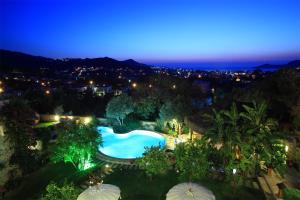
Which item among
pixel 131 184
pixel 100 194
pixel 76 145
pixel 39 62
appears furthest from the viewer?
pixel 39 62

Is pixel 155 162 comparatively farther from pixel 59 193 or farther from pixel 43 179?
pixel 43 179

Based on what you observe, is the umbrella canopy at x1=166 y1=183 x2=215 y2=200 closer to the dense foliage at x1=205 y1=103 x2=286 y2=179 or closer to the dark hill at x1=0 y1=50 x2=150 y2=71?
the dense foliage at x1=205 y1=103 x2=286 y2=179

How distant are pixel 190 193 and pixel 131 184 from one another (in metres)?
6.91

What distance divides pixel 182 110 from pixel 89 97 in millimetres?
27016

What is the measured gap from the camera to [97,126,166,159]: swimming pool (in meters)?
26.9

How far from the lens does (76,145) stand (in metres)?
20.8

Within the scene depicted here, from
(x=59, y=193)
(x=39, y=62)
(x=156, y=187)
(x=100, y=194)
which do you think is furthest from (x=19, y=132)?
(x=39, y=62)

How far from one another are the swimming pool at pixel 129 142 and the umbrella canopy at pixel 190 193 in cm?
1314

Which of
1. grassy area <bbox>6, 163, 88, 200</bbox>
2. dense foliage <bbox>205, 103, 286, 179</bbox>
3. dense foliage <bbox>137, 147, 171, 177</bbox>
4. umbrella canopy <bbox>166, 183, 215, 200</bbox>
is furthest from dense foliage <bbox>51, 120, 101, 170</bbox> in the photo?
umbrella canopy <bbox>166, 183, 215, 200</bbox>

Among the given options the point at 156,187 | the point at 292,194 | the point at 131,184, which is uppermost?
the point at 292,194

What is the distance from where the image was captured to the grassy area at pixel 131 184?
16.6 m

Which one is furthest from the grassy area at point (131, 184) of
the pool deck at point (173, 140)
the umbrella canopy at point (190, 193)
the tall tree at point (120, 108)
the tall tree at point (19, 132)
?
the tall tree at point (120, 108)

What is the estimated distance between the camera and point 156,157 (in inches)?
729

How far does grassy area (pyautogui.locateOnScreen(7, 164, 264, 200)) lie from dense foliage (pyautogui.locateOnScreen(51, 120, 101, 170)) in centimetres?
109
